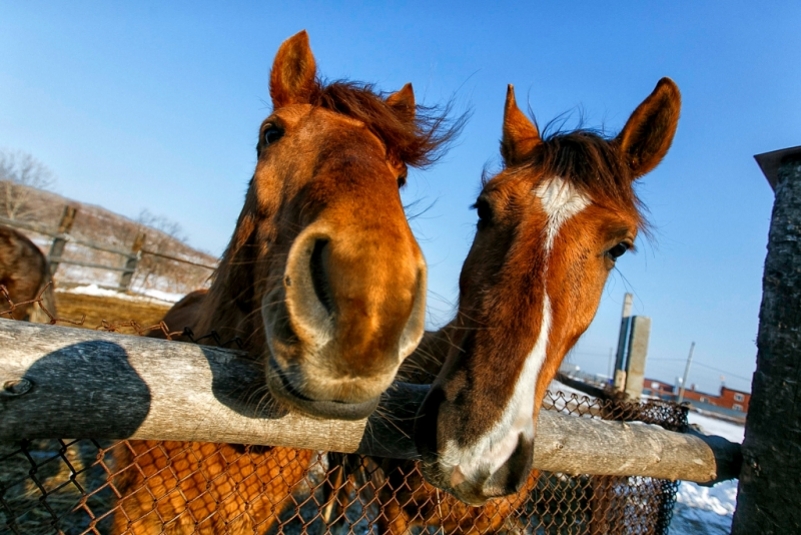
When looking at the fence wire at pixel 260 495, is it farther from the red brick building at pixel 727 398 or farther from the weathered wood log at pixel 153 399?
the red brick building at pixel 727 398

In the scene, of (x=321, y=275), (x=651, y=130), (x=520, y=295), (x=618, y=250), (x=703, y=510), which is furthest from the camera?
(x=703, y=510)

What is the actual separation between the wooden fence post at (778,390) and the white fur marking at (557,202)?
3.59 ft

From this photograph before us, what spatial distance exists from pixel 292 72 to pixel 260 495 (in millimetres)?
2222

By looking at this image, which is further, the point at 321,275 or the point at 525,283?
the point at 525,283

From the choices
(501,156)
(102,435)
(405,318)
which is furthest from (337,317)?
(501,156)

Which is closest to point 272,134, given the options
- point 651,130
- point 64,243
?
point 651,130

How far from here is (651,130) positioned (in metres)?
2.66

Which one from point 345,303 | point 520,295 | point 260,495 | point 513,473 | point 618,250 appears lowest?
point 260,495

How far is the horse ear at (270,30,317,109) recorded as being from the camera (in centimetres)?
248

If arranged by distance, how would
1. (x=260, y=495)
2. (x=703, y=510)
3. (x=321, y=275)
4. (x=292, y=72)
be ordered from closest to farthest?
1. (x=321, y=275)
2. (x=260, y=495)
3. (x=292, y=72)
4. (x=703, y=510)

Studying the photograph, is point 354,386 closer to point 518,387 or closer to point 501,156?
point 518,387

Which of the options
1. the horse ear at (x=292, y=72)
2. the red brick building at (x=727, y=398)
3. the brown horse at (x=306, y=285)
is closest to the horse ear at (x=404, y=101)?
the brown horse at (x=306, y=285)

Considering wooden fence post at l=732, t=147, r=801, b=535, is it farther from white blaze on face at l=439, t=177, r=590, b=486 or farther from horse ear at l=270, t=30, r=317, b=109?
horse ear at l=270, t=30, r=317, b=109

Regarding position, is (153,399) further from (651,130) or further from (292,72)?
(651,130)
